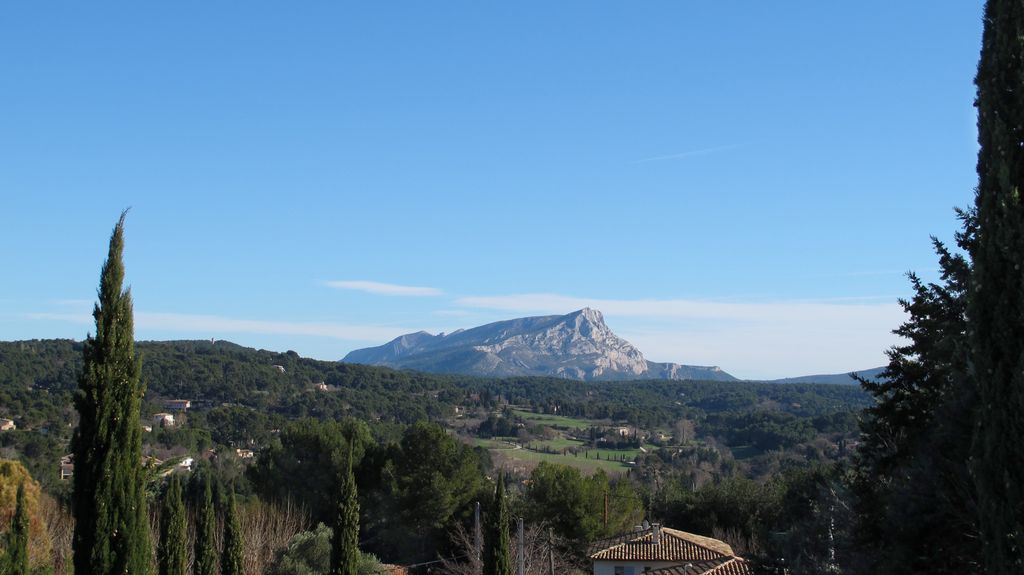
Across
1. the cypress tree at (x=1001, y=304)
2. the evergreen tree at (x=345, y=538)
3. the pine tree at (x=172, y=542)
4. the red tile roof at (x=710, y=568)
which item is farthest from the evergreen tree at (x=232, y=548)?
the cypress tree at (x=1001, y=304)

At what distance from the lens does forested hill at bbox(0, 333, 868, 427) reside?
2340 inches

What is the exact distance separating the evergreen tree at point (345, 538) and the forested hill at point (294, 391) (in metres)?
35.2

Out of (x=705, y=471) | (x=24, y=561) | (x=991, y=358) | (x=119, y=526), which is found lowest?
(x=705, y=471)

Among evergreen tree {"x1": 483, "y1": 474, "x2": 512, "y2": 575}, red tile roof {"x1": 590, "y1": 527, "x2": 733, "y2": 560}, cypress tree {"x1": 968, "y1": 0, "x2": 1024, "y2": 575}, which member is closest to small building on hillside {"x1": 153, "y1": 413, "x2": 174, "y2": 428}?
red tile roof {"x1": 590, "y1": 527, "x2": 733, "y2": 560}

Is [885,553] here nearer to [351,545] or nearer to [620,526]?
[351,545]

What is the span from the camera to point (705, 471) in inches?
2457

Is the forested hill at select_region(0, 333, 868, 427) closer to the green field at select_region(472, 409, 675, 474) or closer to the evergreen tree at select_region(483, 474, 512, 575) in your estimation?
the green field at select_region(472, 409, 675, 474)

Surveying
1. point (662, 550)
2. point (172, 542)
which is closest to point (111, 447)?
point (172, 542)

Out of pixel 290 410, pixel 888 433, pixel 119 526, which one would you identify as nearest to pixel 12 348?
pixel 290 410

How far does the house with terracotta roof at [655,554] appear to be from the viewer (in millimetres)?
28547

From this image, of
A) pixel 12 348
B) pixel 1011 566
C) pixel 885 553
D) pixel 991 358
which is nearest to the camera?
pixel 1011 566

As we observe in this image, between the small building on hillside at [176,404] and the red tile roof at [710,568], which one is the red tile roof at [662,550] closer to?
the red tile roof at [710,568]

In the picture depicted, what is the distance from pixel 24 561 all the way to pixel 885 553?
44.0 feet

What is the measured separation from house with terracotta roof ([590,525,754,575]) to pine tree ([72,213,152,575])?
20351mm
